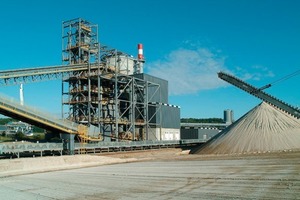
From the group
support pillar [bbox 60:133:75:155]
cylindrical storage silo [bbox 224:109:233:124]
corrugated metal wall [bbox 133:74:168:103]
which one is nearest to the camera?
support pillar [bbox 60:133:75:155]

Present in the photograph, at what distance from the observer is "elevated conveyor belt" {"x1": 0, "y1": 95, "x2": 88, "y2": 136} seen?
103ft

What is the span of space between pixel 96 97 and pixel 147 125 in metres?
8.49

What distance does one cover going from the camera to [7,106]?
31.1 metres

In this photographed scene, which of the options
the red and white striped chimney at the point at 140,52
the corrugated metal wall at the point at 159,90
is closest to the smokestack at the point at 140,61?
the red and white striped chimney at the point at 140,52

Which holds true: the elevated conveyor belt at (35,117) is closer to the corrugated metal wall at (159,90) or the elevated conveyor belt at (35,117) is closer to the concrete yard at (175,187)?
the concrete yard at (175,187)

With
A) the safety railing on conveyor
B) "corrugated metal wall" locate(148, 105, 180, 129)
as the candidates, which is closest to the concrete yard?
the safety railing on conveyor

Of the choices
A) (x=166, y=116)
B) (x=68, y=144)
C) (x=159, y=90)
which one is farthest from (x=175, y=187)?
(x=159, y=90)

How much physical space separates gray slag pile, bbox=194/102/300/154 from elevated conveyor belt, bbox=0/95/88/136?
49.0 ft

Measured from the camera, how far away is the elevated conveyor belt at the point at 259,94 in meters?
44.8

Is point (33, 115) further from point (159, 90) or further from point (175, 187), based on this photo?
point (159, 90)

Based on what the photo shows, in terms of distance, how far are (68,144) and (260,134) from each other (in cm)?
2079

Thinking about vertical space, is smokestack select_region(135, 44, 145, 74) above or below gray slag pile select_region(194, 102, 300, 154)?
above

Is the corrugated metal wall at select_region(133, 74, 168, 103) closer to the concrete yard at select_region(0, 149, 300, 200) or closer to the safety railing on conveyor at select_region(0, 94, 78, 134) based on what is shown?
the safety railing on conveyor at select_region(0, 94, 78, 134)

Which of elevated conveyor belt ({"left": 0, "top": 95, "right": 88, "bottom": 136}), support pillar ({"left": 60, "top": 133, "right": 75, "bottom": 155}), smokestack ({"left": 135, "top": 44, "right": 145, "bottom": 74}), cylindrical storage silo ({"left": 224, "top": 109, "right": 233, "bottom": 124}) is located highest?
smokestack ({"left": 135, "top": 44, "right": 145, "bottom": 74})
